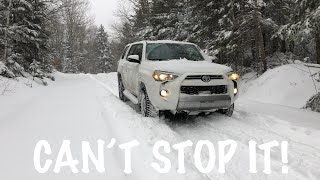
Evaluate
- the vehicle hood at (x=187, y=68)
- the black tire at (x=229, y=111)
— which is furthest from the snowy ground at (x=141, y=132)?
the vehicle hood at (x=187, y=68)

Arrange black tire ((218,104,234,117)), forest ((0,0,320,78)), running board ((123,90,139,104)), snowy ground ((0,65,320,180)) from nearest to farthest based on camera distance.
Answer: snowy ground ((0,65,320,180)), black tire ((218,104,234,117)), running board ((123,90,139,104)), forest ((0,0,320,78))

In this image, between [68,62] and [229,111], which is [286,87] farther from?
[68,62]

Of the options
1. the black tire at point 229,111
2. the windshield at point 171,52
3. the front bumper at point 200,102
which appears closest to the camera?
the front bumper at point 200,102

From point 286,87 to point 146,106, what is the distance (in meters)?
6.12

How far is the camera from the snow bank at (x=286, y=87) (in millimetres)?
10484

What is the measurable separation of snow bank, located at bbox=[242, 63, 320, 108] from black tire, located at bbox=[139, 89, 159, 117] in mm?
5120

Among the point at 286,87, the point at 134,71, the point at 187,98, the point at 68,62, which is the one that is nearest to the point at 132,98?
the point at 134,71

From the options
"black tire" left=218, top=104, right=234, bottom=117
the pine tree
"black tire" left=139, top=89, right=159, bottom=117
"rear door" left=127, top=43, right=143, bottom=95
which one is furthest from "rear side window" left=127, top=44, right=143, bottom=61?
the pine tree

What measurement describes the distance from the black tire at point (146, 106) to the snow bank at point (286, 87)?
512 cm

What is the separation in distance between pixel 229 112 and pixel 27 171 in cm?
463

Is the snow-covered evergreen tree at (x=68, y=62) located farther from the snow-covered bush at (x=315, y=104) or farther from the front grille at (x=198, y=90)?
the front grille at (x=198, y=90)

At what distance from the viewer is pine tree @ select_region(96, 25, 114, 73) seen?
6788 centimetres

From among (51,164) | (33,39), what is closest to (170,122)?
(51,164)

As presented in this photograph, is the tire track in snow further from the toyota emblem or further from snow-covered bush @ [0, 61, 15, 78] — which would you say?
snow-covered bush @ [0, 61, 15, 78]
